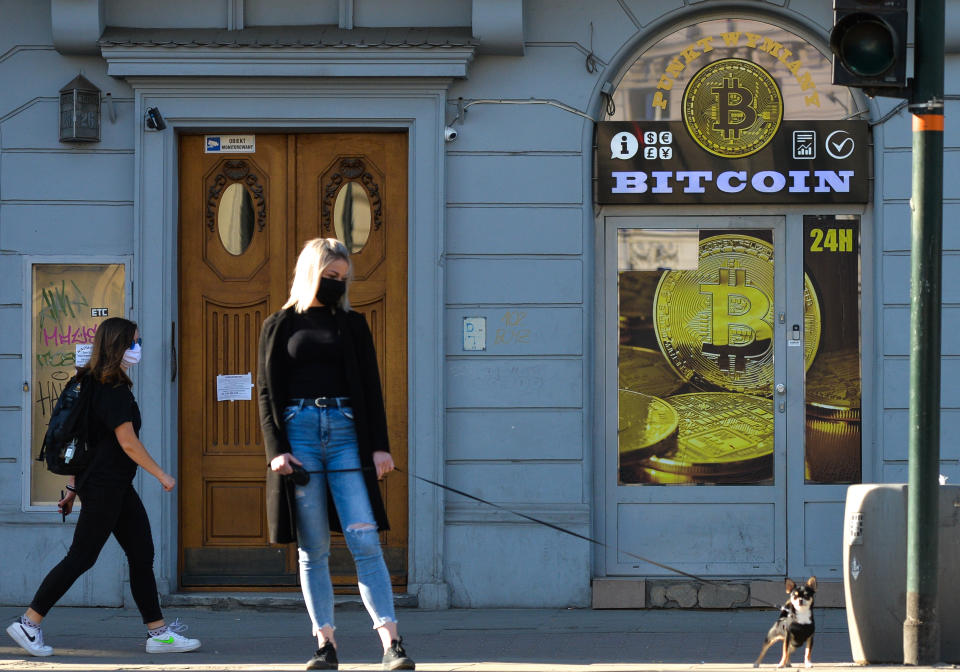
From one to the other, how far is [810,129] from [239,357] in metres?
4.02

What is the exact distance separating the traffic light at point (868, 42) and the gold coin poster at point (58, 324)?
194 inches

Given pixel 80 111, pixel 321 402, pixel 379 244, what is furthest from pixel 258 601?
pixel 80 111

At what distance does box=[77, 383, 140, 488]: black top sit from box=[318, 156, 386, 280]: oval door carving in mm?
2243

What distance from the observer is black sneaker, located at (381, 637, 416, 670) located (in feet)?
19.1

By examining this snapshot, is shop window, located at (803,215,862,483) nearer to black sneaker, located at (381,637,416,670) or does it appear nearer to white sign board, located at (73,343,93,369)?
black sneaker, located at (381,637,416,670)

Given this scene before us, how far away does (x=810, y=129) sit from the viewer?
338 inches

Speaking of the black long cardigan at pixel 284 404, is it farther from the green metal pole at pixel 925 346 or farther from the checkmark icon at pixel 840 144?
the checkmark icon at pixel 840 144

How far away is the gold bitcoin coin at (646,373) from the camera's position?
8.77m

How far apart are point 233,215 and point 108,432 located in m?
2.34

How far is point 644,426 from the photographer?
346 inches

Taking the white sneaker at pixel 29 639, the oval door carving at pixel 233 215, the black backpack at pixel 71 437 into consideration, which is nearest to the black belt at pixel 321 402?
the black backpack at pixel 71 437

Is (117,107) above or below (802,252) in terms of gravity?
above

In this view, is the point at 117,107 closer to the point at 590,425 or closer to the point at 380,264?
the point at 380,264

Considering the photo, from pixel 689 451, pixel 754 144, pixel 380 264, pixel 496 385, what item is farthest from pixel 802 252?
pixel 380 264
